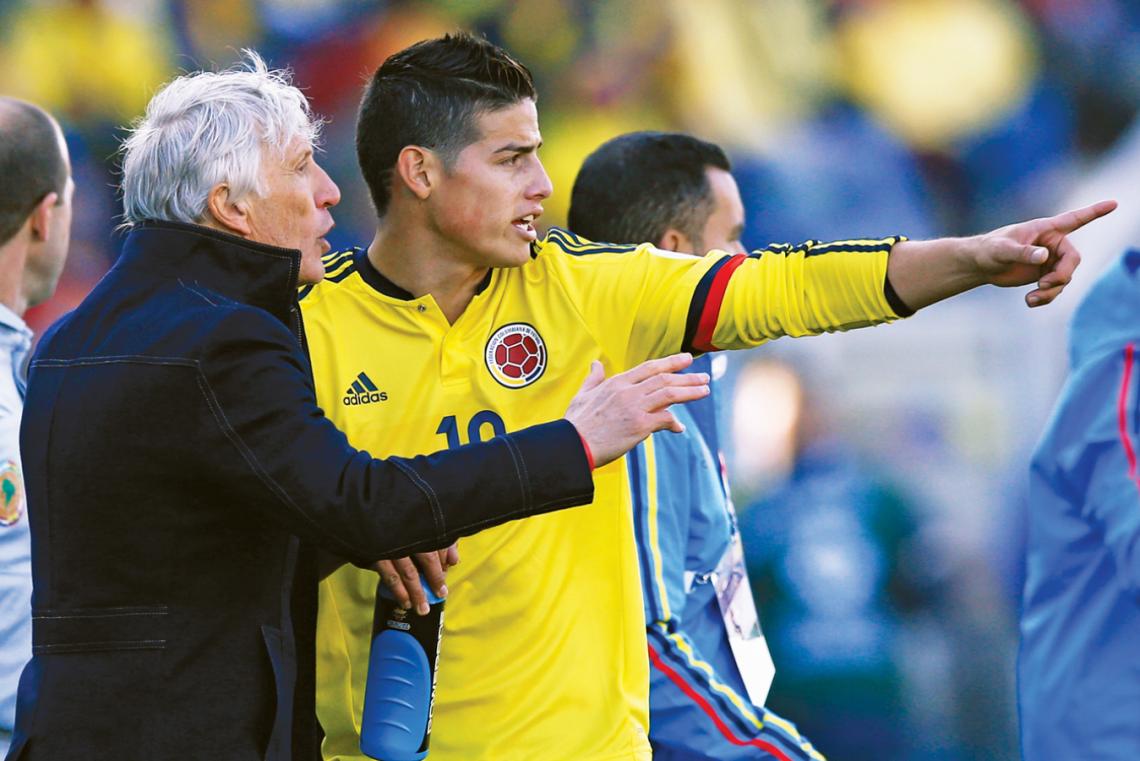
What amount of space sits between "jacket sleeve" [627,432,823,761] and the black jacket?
1.06 m

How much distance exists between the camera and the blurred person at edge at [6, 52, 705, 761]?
215cm

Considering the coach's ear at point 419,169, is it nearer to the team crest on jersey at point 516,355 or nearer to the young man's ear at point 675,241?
the team crest on jersey at point 516,355

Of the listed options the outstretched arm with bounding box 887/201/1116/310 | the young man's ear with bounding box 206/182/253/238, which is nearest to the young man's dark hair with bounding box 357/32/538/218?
the young man's ear with bounding box 206/182/253/238

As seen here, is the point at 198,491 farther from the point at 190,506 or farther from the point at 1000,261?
the point at 1000,261

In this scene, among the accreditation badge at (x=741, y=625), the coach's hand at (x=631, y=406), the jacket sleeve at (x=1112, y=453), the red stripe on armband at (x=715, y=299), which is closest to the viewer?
the coach's hand at (x=631, y=406)

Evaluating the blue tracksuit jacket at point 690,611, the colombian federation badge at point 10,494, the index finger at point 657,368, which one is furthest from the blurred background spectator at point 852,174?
the index finger at point 657,368

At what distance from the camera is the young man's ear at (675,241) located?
3.94 metres

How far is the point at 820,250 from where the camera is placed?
2621 millimetres

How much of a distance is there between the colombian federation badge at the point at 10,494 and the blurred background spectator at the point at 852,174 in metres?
3.61

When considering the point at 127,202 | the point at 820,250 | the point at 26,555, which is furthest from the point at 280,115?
the point at 26,555

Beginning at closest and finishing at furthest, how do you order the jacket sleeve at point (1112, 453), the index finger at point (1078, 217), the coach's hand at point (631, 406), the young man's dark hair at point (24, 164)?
the coach's hand at point (631, 406) → the index finger at point (1078, 217) → the jacket sleeve at point (1112, 453) → the young man's dark hair at point (24, 164)

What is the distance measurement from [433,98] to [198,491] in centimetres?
112

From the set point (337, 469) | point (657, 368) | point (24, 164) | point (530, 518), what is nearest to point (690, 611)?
point (530, 518)

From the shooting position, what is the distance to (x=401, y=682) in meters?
2.66
